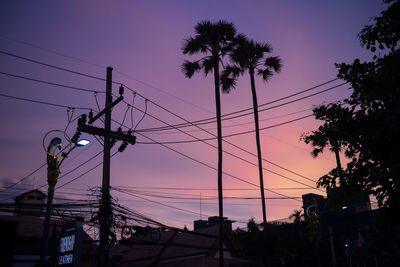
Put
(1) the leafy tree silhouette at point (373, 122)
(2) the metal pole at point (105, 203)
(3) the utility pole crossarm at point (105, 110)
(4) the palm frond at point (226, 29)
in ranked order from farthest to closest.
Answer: (4) the palm frond at point (226, 29), (3) the utility pole crossarm at point (105, 110), (2) the metal pole at point (105, 203), (1) the leafy tree silhouette at point (373, 122)

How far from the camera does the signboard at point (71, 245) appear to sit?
1048 centimetres

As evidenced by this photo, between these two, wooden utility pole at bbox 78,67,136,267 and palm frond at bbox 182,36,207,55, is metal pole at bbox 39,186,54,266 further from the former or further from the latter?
palm frond at bbox 182,36,207,55

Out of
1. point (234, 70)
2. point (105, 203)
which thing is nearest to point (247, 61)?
point (234, 70)

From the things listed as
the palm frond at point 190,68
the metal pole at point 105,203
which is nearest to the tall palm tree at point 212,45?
the palm frond at point 190,68

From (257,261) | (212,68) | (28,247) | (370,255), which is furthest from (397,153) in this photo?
(370,255)

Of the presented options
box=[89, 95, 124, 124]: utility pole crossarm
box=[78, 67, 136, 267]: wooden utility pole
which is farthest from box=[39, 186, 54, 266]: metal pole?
box=[89, 95, 124, 124]: utility pole crossarm

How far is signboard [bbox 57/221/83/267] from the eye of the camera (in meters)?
10.5

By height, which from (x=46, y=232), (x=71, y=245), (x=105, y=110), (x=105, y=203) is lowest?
(x=71, y=245)

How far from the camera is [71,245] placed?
438 inches

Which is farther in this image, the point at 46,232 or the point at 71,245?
the point at 71,245

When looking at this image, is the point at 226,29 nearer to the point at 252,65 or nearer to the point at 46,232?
the point at 252,65

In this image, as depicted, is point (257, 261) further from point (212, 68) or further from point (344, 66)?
point (344, 66)

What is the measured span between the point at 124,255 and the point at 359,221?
38022mm

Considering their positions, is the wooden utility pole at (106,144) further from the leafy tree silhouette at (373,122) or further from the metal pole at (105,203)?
the leafy tree silhouette at (373,122)
